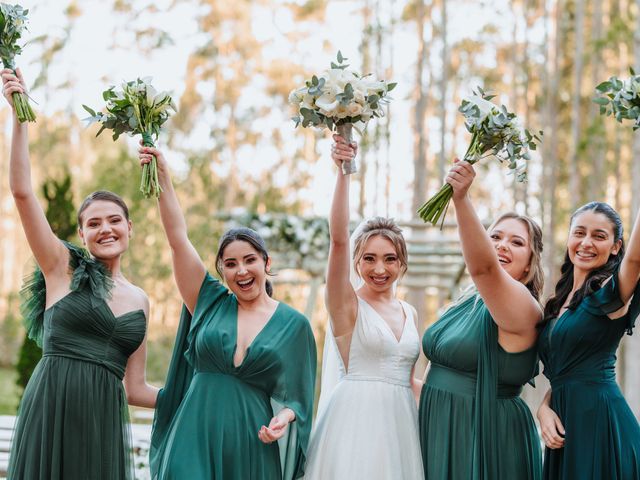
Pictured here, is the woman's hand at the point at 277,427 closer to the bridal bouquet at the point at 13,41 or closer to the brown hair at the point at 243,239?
the brown hair at the point at 243,239

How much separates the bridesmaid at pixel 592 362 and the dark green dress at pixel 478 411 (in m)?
0.16

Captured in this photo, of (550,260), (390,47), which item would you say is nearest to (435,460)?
(550,260)

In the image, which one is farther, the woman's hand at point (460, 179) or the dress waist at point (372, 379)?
the dress waist at point (372, 379)

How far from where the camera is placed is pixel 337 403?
4.43 meters

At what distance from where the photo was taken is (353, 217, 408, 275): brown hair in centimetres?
449

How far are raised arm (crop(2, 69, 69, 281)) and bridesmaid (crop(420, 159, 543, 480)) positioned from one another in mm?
1904

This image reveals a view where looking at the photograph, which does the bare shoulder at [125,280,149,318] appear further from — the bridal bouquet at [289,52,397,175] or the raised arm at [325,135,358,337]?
the bridal bouquet at [289,52,397,175]

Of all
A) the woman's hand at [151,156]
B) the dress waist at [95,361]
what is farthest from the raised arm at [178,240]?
the dress waist at [95,361]

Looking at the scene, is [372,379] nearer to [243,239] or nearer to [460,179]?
[243,239]

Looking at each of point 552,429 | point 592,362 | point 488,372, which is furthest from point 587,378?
point 488,372

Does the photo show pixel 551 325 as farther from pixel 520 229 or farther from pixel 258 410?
pixel 258 410

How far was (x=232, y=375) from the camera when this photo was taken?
422 centimetres

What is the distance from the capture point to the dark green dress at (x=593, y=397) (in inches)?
158

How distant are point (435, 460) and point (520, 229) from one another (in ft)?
4.01
